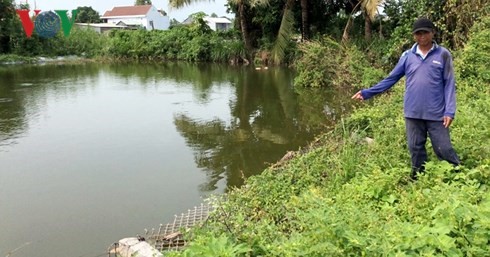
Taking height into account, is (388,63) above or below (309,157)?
above

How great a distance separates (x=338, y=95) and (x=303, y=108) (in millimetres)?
1489

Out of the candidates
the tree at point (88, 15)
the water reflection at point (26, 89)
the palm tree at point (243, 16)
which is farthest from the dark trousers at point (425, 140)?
the tree at point (88, 15)

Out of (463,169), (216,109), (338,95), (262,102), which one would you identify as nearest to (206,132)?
(216,109)

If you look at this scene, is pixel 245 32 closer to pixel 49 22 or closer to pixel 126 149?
pixel 49 22

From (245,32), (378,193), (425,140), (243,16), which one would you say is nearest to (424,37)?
(425,140)

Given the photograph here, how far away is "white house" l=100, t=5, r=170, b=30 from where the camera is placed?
5831cm

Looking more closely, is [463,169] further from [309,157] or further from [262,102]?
[262,102]

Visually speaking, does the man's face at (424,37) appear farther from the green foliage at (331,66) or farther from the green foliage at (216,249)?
the green foliage at (331,66)

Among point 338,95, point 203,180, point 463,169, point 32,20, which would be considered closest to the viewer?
point 463,169

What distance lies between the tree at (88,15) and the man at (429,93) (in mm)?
60927

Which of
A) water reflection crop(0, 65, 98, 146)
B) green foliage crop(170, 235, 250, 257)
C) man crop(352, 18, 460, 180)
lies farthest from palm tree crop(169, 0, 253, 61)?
green foliage crop(170, 235, 250, 257)

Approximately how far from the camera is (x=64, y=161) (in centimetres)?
656

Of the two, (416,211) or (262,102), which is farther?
(262,102)

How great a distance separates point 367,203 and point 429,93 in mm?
960
